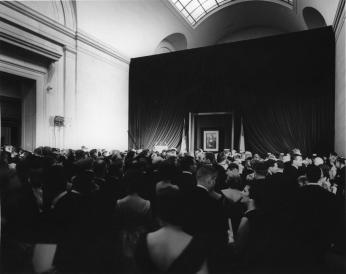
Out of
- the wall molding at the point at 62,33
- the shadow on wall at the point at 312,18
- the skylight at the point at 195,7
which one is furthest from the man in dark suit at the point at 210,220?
the skylight at the point at 195,7

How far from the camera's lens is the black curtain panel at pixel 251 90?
11594 millimetres

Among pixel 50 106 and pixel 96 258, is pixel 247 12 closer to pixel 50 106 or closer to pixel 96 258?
pixel 50 106

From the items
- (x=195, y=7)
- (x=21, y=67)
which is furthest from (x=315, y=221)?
(x=195, y=7)

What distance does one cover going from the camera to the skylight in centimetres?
1678

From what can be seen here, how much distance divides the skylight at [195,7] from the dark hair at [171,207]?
16513mm

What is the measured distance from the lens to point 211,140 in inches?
598

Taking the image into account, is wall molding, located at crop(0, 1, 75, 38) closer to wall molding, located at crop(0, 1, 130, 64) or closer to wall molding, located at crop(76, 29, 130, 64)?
wall molding, located at crop(0, 1, 130, 64)

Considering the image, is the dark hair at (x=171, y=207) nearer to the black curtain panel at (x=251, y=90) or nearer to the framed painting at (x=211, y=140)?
the black curtain panel at (x=251, y=90)

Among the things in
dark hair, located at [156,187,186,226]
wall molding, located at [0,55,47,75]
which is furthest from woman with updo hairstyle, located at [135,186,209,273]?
wall molding, located at [0,55,47,75]

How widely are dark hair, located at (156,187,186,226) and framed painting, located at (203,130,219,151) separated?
13584 mm

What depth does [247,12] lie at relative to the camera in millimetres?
18266

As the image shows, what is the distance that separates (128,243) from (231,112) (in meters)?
12.2

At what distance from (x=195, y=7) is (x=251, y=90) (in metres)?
7.65

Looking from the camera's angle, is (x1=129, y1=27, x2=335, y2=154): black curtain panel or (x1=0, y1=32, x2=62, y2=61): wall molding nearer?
(x1=0, y1=32, x2=62, y2=61): wall molding
